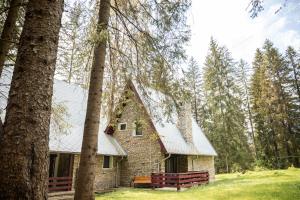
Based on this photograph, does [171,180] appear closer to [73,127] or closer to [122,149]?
[122,149]

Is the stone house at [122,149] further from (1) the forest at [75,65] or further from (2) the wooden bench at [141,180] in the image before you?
(1) the forest at [75,65]

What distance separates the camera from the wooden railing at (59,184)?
550 inches

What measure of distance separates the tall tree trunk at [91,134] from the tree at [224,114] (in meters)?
34.8

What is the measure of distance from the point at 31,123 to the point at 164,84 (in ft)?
16.1

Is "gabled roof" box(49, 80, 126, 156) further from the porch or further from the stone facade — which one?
the porch

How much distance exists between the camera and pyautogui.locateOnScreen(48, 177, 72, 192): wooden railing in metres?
14.0

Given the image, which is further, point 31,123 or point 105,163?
point 105,163

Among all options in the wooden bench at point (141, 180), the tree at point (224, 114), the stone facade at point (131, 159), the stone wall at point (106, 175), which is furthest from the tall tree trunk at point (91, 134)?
the tree at point (224, 114)

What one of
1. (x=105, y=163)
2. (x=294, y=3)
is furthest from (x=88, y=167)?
(x=105, y=163)

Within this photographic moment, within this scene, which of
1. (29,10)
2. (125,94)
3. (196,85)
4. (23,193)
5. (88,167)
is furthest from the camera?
(196,85)

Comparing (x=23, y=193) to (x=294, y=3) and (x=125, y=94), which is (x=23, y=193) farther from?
(x=125, y=94)

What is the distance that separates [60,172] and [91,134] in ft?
43.4

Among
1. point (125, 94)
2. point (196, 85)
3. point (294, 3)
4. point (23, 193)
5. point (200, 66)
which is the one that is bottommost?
point (23, 193)

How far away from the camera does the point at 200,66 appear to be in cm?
4847
